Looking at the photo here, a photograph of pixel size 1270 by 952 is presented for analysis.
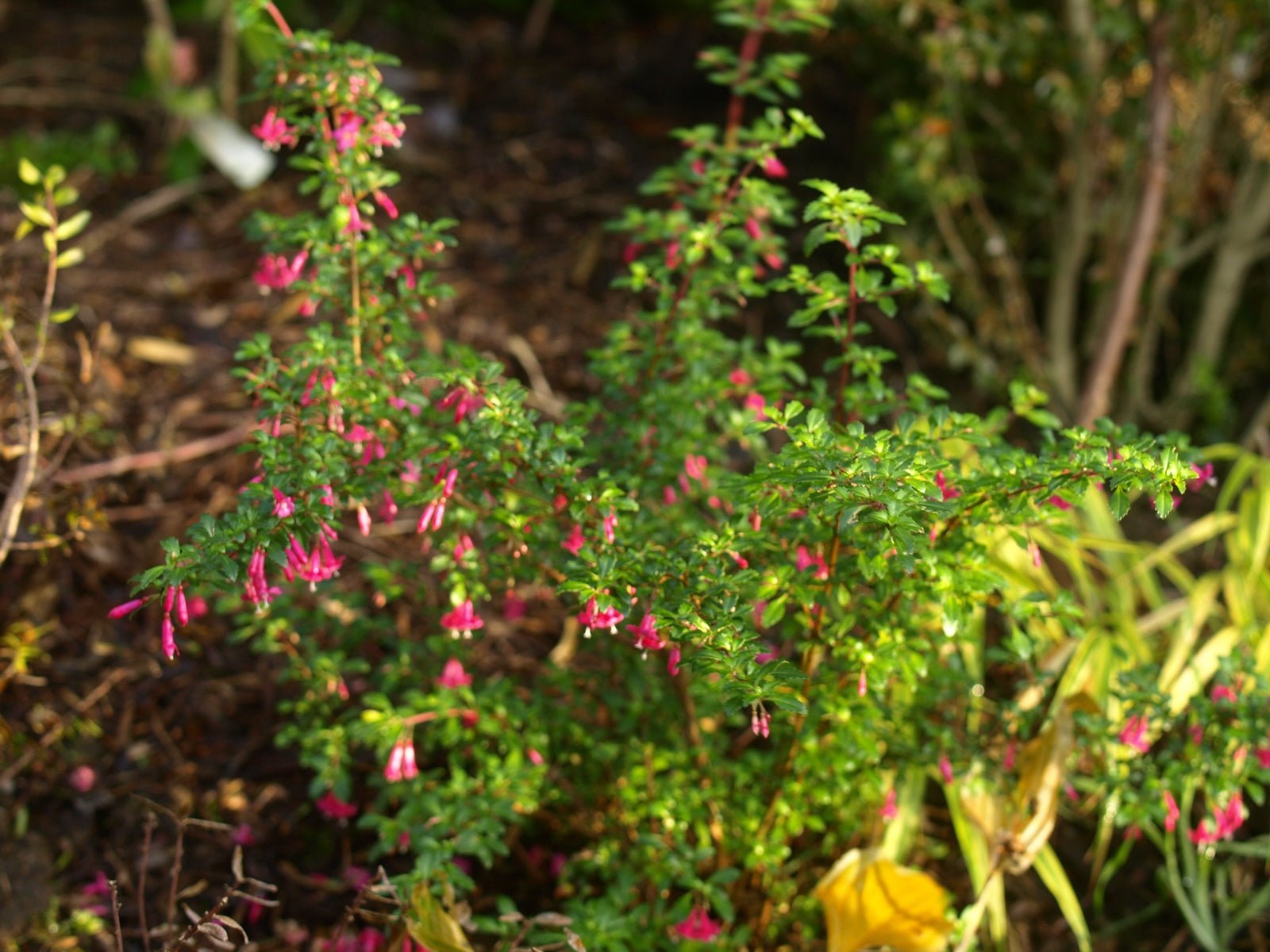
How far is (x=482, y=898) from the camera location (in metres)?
2.46

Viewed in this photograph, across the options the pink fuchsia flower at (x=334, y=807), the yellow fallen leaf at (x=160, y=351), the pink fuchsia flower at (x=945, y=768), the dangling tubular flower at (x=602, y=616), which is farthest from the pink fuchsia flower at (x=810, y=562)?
the yellow fallen leaf at (x=160, y=351)

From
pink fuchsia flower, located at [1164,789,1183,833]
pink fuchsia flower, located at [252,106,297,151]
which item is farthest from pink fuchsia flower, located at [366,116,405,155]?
pink fuchsia flower, located at [1164,789,1183,833]

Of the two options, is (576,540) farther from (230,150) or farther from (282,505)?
(230,150)

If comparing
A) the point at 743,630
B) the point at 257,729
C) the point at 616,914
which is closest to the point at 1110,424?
the point at 743,630

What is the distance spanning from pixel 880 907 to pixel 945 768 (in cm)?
29

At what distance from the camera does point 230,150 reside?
433 cm

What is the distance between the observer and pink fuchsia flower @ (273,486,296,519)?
1.64 metres

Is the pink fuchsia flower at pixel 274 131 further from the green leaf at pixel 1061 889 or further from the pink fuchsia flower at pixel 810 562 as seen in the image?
the green leaf at pixel 1061 889

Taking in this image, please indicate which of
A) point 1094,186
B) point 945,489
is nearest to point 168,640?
point 945,489

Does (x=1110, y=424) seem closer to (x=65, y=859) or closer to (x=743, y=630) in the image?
(x=743, y=630)

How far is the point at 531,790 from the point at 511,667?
805mm

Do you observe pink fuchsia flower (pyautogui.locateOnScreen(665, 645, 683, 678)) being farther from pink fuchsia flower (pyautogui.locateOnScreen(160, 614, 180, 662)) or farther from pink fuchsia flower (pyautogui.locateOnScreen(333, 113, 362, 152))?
pink fuchsia flower (pyautogui.locateOnScreen(333, 113, 362, 152))

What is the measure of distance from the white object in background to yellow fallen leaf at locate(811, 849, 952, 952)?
3.28 meters

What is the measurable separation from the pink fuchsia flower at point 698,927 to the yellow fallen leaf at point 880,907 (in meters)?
0.24
